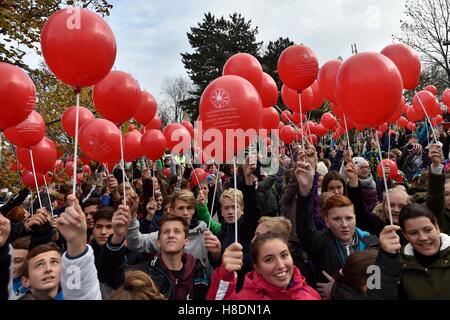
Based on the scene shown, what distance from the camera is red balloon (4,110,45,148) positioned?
4043 millimetres

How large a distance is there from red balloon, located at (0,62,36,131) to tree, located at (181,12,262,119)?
90.7ft

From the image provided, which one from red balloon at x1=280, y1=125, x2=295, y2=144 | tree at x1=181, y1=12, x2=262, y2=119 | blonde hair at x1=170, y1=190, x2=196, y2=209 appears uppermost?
tree at x1=181, y1=12, x2=262, y2=119

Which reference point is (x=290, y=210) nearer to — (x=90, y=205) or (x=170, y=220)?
(x=170, y=220)

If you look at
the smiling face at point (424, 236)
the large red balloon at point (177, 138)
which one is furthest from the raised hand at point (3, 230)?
the large red balloon at point (177, 138)

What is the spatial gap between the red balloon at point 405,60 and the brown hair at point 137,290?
11.4 ft

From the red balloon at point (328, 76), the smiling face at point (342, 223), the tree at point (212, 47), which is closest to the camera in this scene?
the smiling face at point (342, 223)

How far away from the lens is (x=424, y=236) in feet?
8.71

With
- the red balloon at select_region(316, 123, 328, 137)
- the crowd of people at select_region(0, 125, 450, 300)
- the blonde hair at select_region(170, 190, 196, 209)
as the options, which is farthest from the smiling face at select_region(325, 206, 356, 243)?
the red balloon at select_region(316, 123, 328, 137)

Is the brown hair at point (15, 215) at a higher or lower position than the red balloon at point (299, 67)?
lower

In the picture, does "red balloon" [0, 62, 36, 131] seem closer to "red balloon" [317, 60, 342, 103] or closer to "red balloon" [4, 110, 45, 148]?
"red balloon" [4, 110, 45, 148]

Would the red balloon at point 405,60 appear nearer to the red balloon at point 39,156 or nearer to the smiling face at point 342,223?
the smiling face at point 342,223

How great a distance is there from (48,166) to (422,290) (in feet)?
14.0

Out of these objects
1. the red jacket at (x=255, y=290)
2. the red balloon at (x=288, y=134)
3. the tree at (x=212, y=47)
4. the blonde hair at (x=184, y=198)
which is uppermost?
the tree at (x=212, y=47)

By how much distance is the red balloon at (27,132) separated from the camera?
13.3 feet
